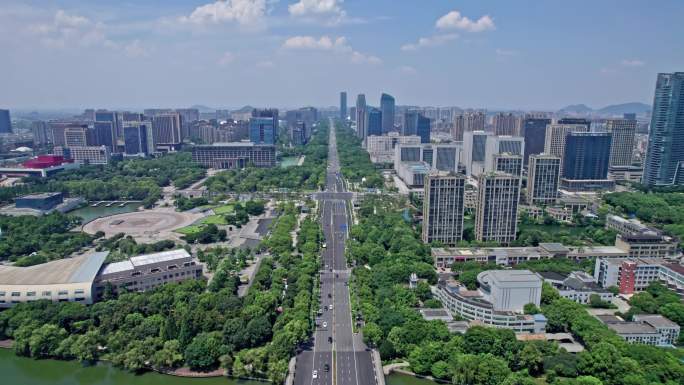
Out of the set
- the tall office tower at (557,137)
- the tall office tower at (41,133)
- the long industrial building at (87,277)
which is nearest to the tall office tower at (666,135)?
the tall office tower at (557,137)

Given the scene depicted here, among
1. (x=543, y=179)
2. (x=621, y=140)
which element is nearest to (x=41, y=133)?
(x=543, y=179)

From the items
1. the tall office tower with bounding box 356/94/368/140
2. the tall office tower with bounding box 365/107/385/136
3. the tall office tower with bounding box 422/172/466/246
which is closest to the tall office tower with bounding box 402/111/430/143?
the tall office tower with bounding box 365/107/385/136

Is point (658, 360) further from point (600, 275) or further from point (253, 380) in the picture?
point (253, 380)

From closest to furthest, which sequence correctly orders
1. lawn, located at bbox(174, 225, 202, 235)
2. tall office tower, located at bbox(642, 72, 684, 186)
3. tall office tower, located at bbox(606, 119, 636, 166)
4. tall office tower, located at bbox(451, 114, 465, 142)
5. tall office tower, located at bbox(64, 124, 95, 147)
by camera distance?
lawn, located at bbox(174, 225, 202, 235) → tall office tower, located at bbox(642, 72, 684, 186) → tall office tower, located at bbox(606, 119, 636, 166) → tall office tower, located at bbox(64, 124, 95, 147) → tall office tower, located at bbox(451, 114, 465, 142)

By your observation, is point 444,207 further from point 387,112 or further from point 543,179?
point 387,112

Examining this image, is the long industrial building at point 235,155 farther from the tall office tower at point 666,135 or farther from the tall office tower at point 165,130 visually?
the tall office tower at point 666,135

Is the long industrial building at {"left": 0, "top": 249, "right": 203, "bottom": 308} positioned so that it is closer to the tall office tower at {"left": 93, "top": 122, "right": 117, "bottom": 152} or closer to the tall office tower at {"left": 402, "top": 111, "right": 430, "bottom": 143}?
the tall office tower at {"left": 93, "top": 122, "right": 117, "bottom": 152}
